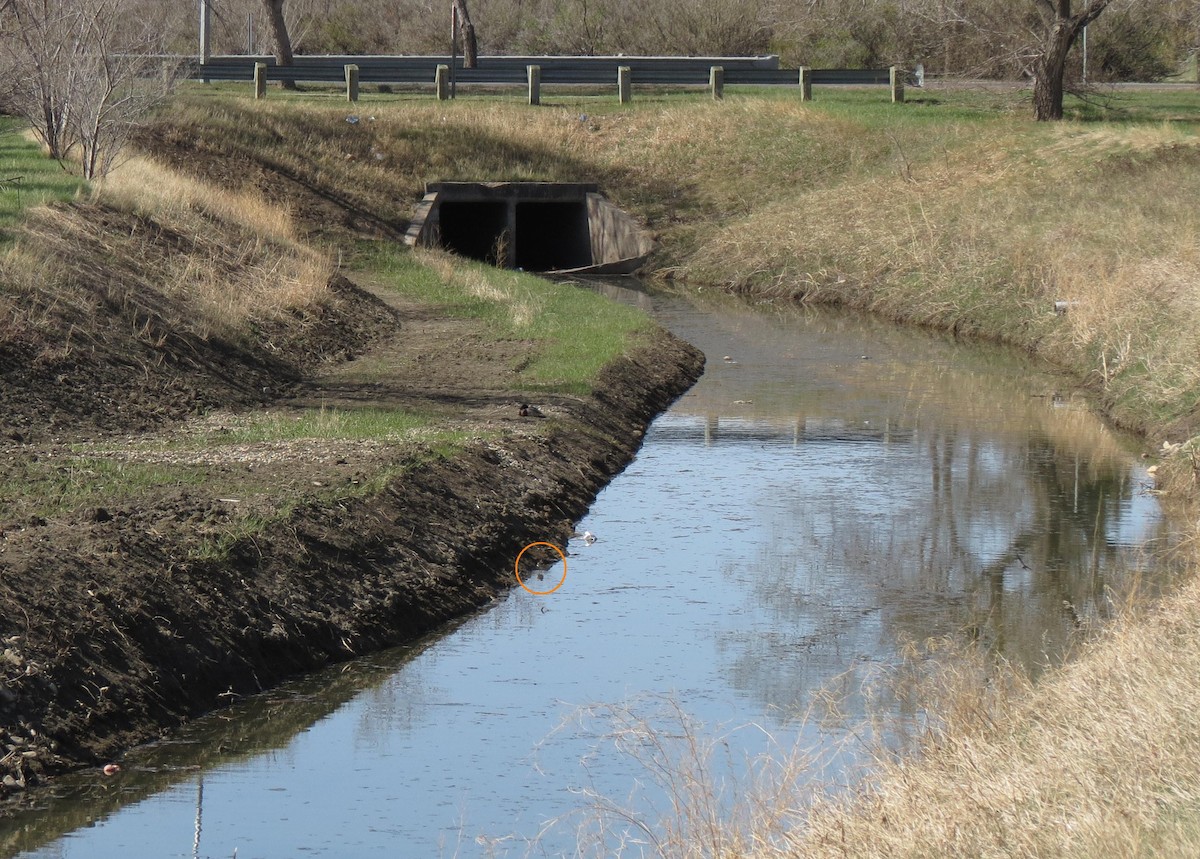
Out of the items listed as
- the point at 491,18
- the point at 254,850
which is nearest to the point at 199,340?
the point at 254,850

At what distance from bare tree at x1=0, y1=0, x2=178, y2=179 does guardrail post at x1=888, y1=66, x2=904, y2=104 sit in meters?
21.7

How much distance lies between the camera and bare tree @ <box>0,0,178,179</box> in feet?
73.5

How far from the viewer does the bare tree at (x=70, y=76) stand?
73.5 feet

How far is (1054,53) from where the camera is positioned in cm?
3597

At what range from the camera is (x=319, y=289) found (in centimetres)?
2084

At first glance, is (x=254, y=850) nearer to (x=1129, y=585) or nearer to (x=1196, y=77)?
(x=1129, y=585)

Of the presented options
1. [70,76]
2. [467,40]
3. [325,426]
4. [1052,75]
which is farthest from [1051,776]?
[467,40]

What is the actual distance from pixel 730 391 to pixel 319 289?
5503 mm

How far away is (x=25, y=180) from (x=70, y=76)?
7.83 feet

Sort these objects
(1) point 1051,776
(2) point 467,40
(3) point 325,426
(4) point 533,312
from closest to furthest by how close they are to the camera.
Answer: (1) point 1051,776, (3) point 325,426, (4) point 533,312, (2) point 467,40

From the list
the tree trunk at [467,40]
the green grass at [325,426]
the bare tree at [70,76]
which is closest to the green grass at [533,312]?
the green grass at [325,426]

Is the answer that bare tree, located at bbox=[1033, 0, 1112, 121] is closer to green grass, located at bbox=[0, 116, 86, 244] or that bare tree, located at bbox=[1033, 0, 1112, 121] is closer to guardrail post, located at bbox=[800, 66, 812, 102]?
guardrail post, located at bbox=[800, 66, 812, 102]

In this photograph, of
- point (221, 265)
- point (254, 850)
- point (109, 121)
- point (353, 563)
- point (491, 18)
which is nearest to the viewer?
point (254, 850)

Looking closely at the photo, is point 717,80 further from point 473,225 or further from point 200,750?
point 200,750
